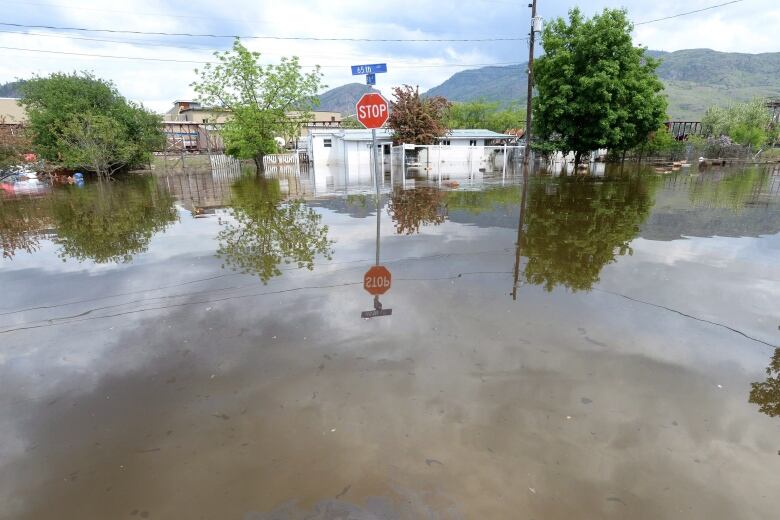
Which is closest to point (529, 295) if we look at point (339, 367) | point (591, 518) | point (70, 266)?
point (339, 367)

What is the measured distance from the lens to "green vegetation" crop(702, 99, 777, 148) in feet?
125

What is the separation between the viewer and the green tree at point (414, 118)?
30625 mm

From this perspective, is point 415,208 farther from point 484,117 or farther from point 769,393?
point 484,117

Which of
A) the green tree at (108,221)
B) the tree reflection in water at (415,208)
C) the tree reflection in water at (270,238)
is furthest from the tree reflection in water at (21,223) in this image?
the tree reflection in water at (415,208)

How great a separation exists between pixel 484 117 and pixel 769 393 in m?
66.5

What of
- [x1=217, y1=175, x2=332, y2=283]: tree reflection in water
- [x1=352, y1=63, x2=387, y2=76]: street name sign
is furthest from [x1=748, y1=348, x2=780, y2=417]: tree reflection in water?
[x1=352, y1=63, x2=387, y2=76]: street name sign

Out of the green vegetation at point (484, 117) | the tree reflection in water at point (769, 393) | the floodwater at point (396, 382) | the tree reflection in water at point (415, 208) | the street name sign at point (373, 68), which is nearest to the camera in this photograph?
the floodwater at point (396, 382)

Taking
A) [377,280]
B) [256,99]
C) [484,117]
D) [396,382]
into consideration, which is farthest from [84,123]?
[484,117]

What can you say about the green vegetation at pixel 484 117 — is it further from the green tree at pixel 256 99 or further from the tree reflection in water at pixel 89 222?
the tree reflection in water at pixel 89 222

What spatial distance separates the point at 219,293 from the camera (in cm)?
543

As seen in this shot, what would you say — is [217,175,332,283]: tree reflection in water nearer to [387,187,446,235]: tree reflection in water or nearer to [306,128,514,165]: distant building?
[387,187,446,235]: tree reflection in water

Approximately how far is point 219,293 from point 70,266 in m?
3.48

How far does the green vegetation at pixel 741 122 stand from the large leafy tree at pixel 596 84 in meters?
21.9

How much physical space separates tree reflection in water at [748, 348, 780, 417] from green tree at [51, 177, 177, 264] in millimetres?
8502
